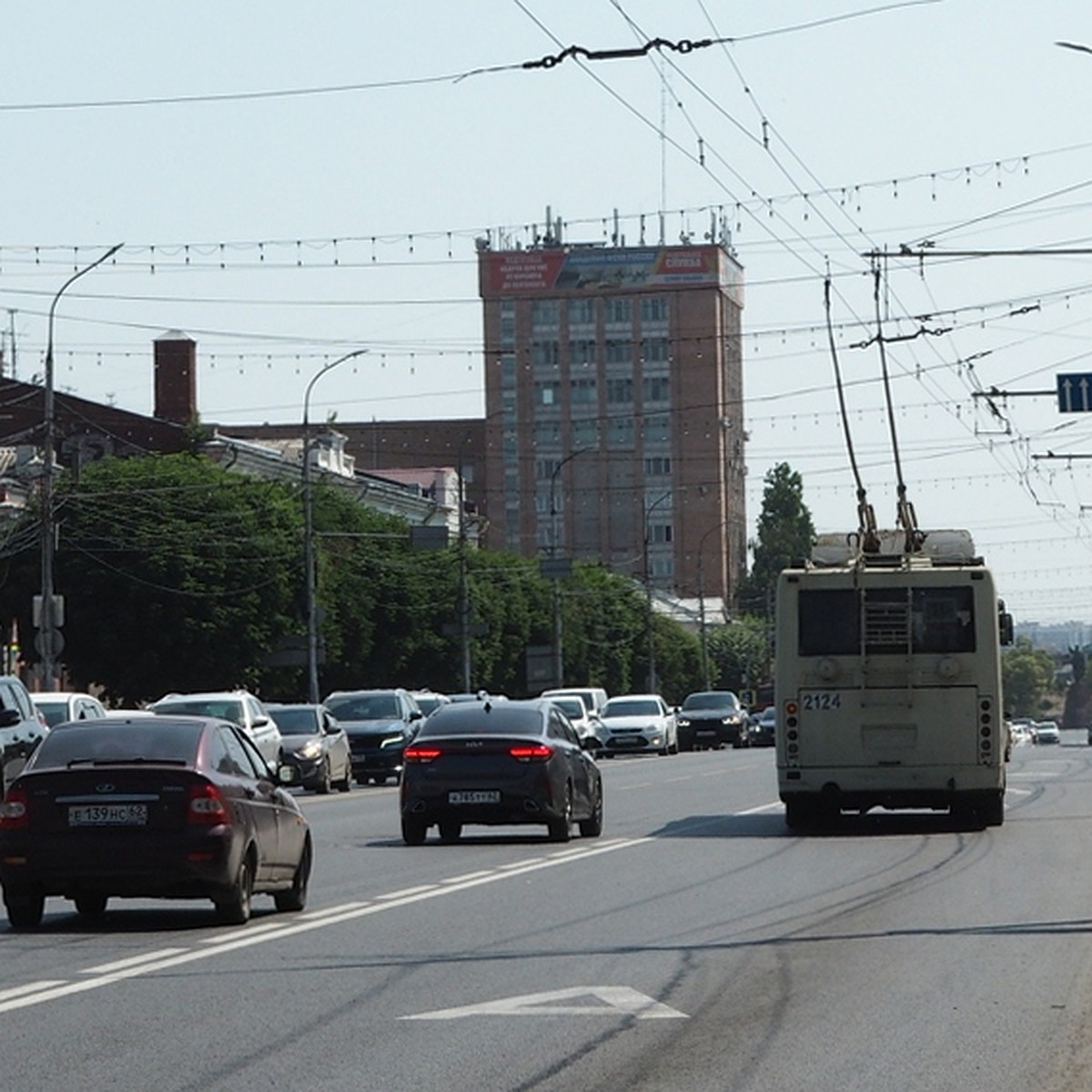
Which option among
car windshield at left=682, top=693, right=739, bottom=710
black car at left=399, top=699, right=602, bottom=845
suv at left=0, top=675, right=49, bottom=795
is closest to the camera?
black car at left=399, top=699, right=602, bottom=845

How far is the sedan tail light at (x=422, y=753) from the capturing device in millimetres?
27391

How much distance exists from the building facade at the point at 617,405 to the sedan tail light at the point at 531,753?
144750 millimetres

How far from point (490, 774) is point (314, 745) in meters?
18.0

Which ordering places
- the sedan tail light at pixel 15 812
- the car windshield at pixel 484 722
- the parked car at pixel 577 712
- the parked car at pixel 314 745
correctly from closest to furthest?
the sedan tail light at pixel 15 812
the car windshield at pixel 484 722
the parked car at pixel 314 745
the parked car at pixel 577 712

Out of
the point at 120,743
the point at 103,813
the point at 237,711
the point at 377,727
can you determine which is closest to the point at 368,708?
the point at 377,727

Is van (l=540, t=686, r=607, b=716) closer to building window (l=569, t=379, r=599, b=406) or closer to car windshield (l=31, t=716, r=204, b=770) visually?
car windshield (l=31, t=716, r=204, b=770)

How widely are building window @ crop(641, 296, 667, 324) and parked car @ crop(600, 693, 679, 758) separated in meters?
101

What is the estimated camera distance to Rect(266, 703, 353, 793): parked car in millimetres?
44406

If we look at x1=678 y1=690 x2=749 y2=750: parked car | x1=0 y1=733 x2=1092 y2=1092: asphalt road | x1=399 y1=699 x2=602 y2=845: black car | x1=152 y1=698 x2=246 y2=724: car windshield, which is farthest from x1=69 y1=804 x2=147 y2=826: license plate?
x1=678 y1=690 x2=749 y2=750: parked car

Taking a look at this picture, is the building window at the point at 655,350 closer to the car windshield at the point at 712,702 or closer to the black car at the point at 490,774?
the car windshield at the point at 712,702

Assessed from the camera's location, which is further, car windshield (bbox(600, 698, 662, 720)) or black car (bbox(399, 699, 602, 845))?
car windshield (bbox(600, 698, 662, 720))

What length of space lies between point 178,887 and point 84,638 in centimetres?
5726

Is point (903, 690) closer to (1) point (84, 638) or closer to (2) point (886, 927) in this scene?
(2) point (886, 927)

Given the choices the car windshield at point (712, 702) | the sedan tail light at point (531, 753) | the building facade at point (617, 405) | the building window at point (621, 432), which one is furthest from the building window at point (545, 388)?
the sedan tail light at point (531, 753)
